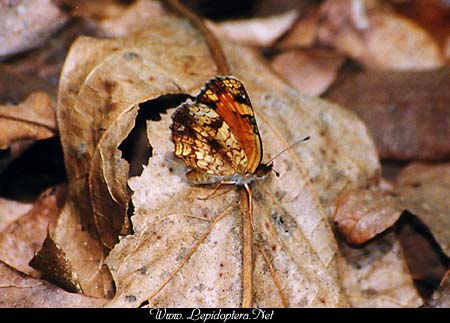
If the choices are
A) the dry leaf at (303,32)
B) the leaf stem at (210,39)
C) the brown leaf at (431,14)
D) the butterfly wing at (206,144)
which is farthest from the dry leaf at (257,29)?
the butterfly wing at (206,144)

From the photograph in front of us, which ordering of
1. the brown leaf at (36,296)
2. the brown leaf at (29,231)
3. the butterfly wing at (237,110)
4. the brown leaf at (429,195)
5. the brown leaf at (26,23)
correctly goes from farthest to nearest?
the brown leaf at (26,23), the brown leaf at (429,195), the brown leaf at (29,231), the butterfly wing at (237,110), the brown leaf at (36,296)

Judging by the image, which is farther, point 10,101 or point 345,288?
point 10,101

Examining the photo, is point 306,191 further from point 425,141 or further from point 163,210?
point 425,141

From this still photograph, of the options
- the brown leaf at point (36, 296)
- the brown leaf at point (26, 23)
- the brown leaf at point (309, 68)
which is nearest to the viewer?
the brown leaf at point (36, 296)

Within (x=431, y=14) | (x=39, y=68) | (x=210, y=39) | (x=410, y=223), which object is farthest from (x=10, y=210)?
(x=431, y=14)

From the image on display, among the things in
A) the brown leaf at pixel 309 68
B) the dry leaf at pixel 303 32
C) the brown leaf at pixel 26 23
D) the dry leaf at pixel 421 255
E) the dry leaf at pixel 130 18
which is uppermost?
the brown leaf at pixel 26 23

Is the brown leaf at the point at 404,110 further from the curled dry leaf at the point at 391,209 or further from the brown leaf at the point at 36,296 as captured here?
the brown leaf at the point at 36,296

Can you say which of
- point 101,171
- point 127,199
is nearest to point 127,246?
point 127,199
